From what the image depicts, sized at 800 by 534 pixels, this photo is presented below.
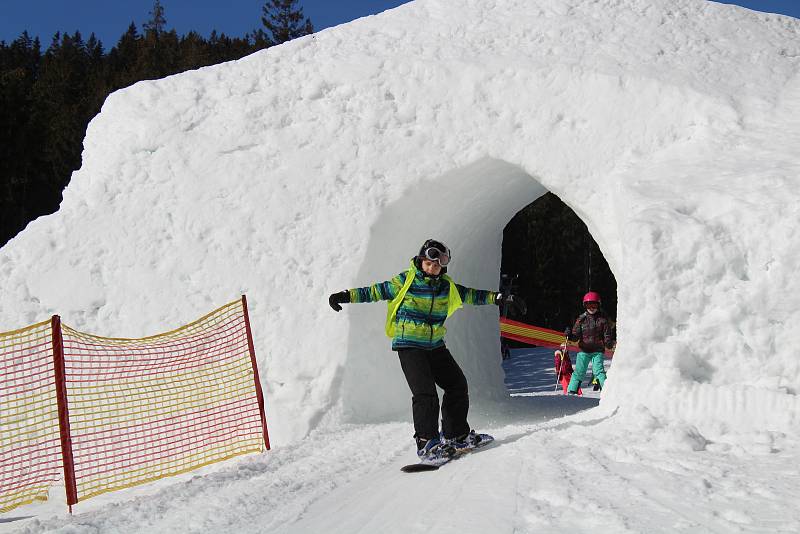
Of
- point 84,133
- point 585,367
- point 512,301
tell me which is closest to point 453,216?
point 585,367

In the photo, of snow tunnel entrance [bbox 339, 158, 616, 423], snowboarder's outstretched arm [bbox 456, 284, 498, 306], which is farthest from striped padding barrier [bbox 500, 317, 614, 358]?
snowboarder's outstretched arm [bbox 456, 284, 498, 306]

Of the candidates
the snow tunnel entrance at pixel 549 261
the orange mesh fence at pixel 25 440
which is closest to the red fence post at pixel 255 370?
the orange mesh fence at pixel 25 440

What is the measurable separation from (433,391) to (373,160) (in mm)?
3202

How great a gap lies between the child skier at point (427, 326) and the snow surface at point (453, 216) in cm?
37

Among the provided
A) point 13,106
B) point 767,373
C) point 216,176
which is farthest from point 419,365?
point 13,106

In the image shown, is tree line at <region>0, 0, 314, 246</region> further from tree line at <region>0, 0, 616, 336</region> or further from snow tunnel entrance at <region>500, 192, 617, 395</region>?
snow tunnel entrance at <region>500, 192, 617, 395</region>

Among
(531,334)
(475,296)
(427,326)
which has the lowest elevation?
(531,334)

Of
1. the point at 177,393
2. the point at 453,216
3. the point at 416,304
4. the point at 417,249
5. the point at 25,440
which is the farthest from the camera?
the point at 453,216

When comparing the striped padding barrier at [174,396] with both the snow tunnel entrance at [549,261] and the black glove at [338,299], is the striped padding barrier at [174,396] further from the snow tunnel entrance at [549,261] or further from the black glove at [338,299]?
the snow tunnel entrance at [549,261]

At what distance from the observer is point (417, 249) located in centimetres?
765

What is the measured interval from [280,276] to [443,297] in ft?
8.49

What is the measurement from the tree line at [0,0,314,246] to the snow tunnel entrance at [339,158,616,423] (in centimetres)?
2047

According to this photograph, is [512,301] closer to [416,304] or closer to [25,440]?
[416,304]

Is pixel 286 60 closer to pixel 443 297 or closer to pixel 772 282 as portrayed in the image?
pixel 443 297
